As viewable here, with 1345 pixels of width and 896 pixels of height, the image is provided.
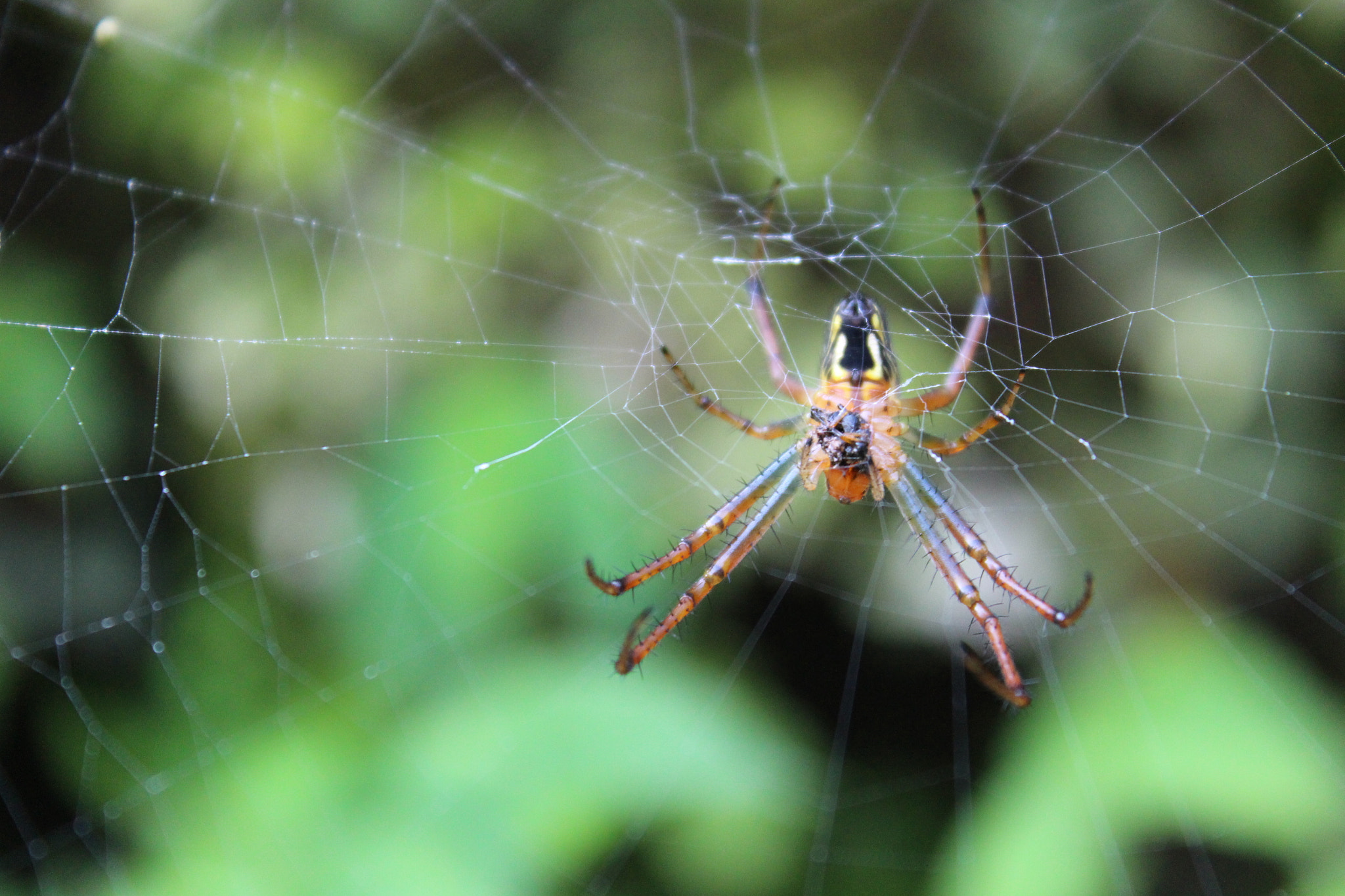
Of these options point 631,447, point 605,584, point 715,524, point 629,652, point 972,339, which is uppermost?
point 972,339

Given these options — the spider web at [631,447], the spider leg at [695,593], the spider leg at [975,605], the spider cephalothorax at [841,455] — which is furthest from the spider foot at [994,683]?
the spider leg at [695,593]

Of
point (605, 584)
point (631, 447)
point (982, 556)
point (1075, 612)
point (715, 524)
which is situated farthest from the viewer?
point (631, 447)

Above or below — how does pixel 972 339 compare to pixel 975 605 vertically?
above

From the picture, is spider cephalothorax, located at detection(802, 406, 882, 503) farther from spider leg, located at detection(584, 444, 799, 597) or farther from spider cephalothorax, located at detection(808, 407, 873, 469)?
spider leg, located at detection(584, 444, 799, 597)

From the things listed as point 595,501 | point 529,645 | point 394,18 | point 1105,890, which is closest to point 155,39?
point 394,18

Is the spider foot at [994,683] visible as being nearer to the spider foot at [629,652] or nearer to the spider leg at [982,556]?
the spider leg at [982,556]

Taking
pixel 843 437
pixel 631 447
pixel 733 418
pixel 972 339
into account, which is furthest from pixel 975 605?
pixel 631 447

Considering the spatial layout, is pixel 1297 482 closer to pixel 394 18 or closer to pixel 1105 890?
pixel 1105 890

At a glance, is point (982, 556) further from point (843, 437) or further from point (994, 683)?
point (843, 437)
